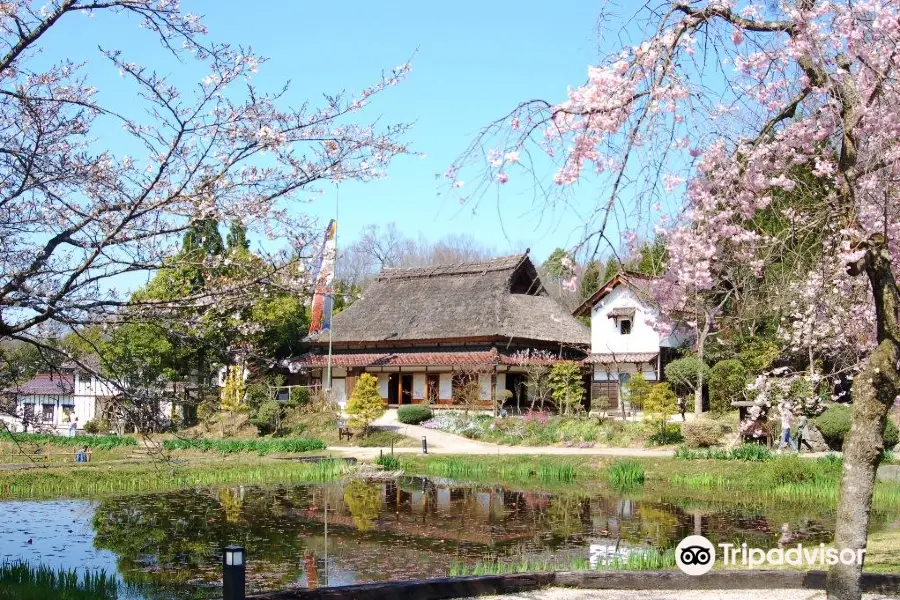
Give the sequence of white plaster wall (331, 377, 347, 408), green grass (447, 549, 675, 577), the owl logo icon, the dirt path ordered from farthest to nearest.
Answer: white plaster wall (331, 377, 347, 408) → the dirt path → green grass (447, 549, 675, 577) → the owl logo icon

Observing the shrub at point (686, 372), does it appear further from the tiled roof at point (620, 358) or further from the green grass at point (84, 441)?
the green grass at point (84, 441)

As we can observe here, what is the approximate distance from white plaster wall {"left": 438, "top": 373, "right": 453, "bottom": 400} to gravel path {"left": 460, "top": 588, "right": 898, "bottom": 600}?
2548 cm

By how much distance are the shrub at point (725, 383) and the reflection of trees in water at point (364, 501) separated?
1282 centimetres

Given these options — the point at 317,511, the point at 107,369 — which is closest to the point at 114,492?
the point at 317,511

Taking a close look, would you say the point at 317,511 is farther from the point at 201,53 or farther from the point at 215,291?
the point at 201,53

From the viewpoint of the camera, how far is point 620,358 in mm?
31250

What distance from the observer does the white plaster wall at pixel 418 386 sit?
33438 millimetres

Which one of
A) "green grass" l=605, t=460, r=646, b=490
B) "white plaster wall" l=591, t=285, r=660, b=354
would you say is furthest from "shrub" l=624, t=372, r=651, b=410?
"green grass" l=605, t=460, r=646, b=490

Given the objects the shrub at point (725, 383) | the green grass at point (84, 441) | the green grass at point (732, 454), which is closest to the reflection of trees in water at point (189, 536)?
the green grass at point (84, 441)

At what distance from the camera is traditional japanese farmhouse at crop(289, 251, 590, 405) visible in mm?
31391

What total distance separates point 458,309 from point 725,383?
38.8 feet

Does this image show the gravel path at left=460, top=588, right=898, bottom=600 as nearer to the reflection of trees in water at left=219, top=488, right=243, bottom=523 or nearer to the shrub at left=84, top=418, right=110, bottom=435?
the reflection of trees in water at left=219, top=488, right=243, bottom=523

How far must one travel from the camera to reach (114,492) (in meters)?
15.5

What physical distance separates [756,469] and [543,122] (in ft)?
43.3
